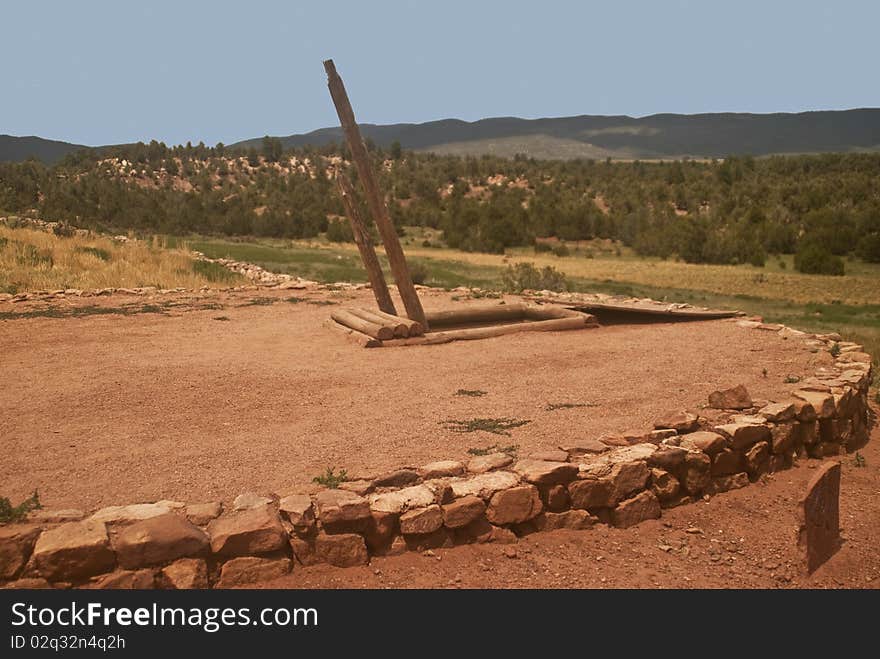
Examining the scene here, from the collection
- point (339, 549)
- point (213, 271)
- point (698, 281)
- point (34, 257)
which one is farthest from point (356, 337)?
point (698, 281)

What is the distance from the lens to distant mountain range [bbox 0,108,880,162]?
7581cm

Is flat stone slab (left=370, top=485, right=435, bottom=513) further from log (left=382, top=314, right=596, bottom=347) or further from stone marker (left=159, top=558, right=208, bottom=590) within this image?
log (left=382, top=314, right=596, bottom=347)

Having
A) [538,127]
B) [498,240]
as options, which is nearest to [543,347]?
[498,240]

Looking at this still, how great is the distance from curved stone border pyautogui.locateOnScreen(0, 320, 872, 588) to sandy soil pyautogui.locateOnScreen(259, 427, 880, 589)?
9 centimetres

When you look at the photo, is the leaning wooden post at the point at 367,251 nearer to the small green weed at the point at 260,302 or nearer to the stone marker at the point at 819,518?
the small green weed at the point at 260,302

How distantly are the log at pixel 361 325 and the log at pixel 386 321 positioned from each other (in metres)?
0.05

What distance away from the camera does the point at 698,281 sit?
1664 centimetres

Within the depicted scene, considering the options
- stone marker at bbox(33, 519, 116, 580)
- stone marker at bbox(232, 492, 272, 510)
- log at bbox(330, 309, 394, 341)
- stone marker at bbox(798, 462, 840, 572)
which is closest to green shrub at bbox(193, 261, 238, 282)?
log at bbox(330, 309, 394, 341)

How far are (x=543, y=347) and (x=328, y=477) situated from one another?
442 centimetres

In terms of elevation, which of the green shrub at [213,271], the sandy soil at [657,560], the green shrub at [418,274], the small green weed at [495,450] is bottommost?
the sandy soil at [657,560]

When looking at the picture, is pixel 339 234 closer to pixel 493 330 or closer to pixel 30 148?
pixel 493 330

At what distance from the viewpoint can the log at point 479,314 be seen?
10523mm

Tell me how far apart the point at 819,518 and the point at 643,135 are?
8535 cm

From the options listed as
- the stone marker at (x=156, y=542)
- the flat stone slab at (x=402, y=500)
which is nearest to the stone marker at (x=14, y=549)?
the stone marker at (x=156, y=542)
